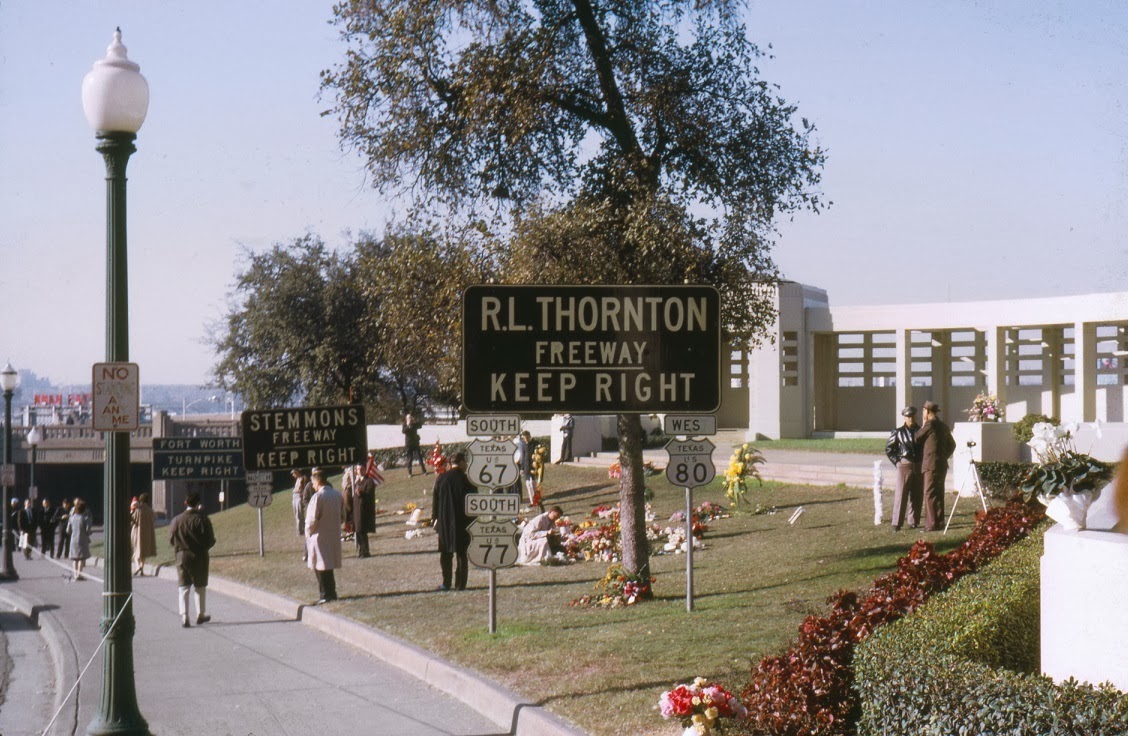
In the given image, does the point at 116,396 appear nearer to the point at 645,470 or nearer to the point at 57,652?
the point at 57,652

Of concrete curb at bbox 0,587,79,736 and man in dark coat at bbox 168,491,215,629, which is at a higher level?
man in dark coat at bbox 168,491,215,629

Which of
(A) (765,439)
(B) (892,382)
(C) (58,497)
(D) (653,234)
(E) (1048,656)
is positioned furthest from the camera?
(C) (58,497)

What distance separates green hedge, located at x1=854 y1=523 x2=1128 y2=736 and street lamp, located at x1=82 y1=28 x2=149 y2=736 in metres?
4.48

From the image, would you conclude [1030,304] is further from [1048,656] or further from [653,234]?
[1048,656]

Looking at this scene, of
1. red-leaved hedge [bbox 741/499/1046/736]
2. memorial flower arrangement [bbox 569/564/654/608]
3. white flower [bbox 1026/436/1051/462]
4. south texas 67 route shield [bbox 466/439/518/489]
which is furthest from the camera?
memorial flower arrangement [bbox 569/564/654/608]

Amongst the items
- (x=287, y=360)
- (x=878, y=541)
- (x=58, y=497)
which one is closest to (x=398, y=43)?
(x=878, y=541)

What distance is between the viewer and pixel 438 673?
36.3 feet

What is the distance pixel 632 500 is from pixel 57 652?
6687mm

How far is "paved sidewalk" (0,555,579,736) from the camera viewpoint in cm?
964

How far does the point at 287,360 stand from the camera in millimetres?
47875

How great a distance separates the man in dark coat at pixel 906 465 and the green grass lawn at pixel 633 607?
0.43 m

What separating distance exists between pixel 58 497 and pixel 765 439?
53874 millimetres

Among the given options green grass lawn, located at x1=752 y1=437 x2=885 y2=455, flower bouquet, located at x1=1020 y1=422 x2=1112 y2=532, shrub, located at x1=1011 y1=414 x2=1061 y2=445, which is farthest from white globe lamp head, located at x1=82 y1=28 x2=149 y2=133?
green grass lawn, located at x1=752 y1=437 x2=885 y2=455

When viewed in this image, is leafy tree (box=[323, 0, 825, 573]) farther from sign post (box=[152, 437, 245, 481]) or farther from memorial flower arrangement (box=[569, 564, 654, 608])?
sign post (box=[152, 437, 245, 481])
